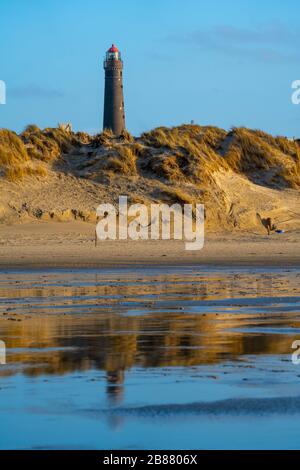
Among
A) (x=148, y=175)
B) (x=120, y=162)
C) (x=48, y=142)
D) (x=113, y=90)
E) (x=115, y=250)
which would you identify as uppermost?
(x=113, y=90)

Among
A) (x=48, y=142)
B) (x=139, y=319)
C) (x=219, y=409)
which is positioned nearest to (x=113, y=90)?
(x=48, y=142)

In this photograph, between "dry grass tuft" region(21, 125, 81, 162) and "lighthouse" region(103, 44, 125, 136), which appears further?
"lighthouse" region(103, 44, 125, 136)

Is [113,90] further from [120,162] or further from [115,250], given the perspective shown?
[115,250]

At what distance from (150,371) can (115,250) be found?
15792 millimetres

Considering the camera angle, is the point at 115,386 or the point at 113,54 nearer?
the point at 115,386

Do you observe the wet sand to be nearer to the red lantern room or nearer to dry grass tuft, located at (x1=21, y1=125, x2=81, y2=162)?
dry grass tuft, located at (x1=21, y1=125, x2=81, y2=162)

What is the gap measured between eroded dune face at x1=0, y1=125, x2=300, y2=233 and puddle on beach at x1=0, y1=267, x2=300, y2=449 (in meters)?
14.7

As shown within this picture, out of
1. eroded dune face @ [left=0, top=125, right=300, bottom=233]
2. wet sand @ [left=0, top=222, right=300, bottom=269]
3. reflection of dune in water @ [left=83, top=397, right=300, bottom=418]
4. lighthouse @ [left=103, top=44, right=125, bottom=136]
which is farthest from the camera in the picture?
lighthouse @ [left=103, top=44, right=125, bottom=136]

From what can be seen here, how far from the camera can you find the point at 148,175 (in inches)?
1252

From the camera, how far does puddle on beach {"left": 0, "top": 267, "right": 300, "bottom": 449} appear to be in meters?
6.02

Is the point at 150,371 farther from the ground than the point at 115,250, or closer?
closer

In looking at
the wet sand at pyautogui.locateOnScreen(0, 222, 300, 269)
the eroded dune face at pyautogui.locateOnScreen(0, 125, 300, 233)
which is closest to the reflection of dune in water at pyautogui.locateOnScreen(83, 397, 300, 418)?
the wet sand at pyautogui.locateOnScreen(0, 222, 300, 269)

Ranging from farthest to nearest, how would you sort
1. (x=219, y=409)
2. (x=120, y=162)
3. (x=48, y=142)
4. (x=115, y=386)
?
(x=48, y=142)
(x=120, y=162)
(x=115, y=386)
(x=219, y=409)
